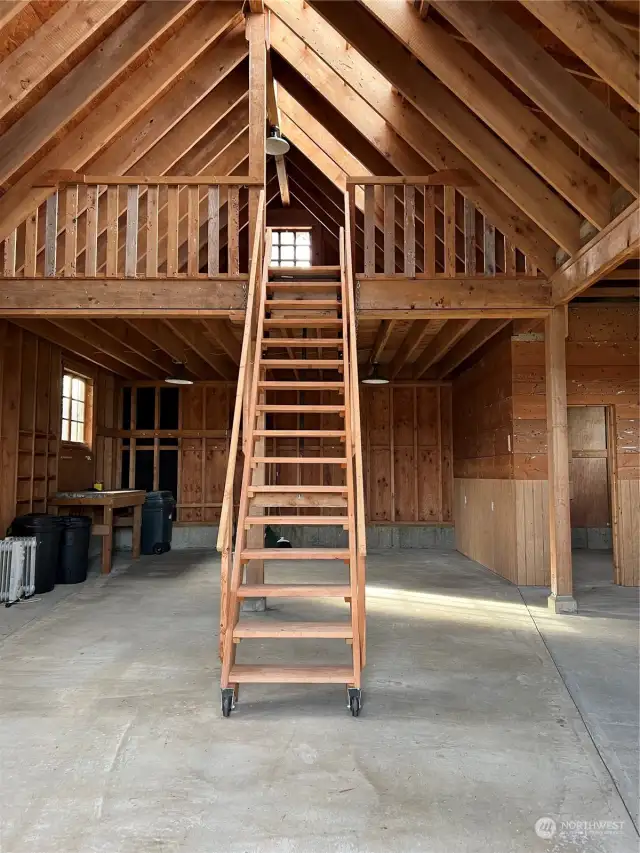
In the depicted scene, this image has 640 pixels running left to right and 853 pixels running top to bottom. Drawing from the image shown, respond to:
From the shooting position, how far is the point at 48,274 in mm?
5969

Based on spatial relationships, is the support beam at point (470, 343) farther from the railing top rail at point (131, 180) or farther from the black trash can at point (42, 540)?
the black trash can at point (42, 540)

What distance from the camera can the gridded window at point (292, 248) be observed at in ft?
37.3

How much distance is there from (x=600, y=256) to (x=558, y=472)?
7.15ft

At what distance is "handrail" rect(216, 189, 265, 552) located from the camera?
3.56 meters

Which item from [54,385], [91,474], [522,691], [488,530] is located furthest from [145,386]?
[522,691]

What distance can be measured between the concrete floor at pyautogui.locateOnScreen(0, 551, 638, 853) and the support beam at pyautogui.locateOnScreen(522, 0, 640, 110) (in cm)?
381

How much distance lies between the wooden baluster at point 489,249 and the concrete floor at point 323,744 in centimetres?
347

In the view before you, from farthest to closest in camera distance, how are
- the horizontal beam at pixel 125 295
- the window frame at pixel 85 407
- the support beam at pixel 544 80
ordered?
the window frame at pixel 85 407, the horizontal beam at pixel 125 295, the support beam at pixel 544 80

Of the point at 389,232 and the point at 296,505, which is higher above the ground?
the point at 389,232

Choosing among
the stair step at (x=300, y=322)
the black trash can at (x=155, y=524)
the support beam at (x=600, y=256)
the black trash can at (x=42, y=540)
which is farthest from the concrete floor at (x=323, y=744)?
the black trash can at (x=155, y=524)

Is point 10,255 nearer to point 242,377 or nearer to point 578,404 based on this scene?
point 242,377

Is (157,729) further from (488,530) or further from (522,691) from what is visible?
(488,530)

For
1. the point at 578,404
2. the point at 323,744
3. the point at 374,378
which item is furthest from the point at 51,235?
the point at 578,404

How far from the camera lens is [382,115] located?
636 cm
